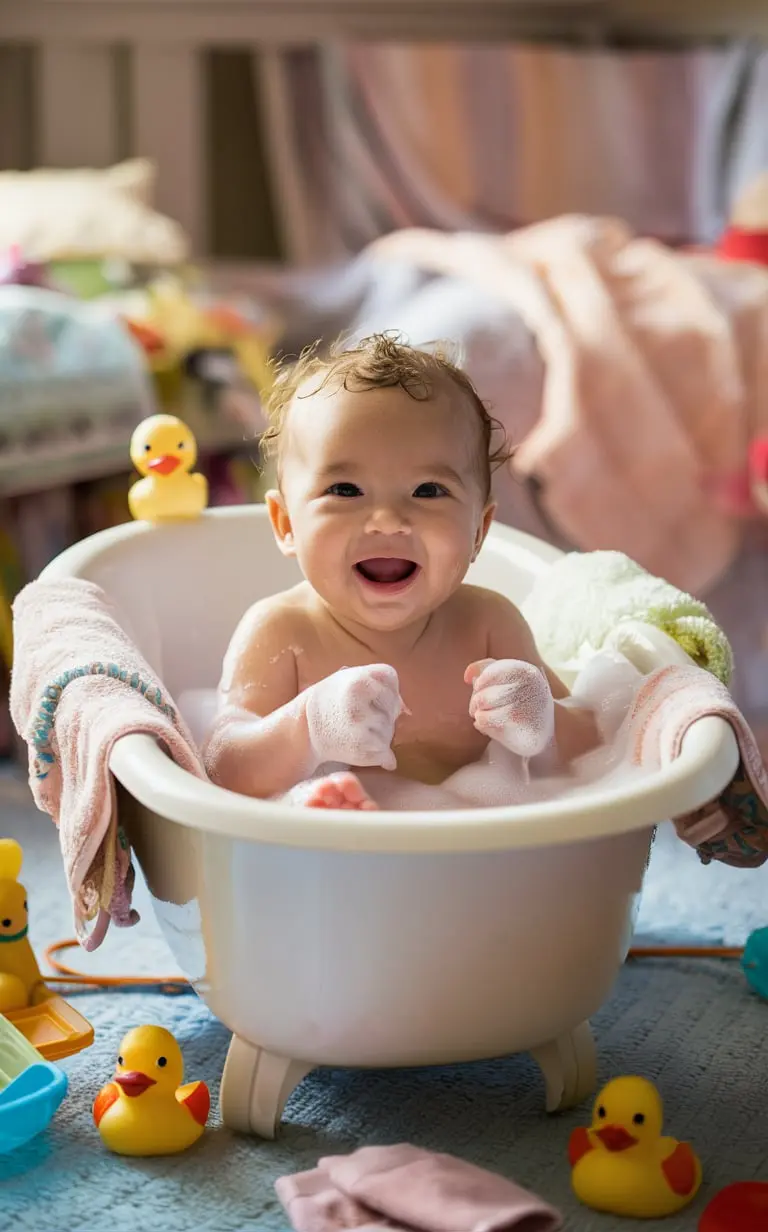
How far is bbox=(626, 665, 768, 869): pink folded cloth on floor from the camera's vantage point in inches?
47.4

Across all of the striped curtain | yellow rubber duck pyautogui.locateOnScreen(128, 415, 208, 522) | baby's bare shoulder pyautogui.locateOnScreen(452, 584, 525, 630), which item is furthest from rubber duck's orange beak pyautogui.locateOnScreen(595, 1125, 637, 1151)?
the striped curtain

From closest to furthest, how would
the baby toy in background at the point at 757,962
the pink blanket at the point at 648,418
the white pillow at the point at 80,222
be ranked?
1. the baby toy in background at the point at 757,962
2. the pink blanket at the point at 648,418
3. the white pillow at the point at 80,222

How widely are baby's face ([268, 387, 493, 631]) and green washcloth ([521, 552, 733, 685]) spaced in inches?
8.5

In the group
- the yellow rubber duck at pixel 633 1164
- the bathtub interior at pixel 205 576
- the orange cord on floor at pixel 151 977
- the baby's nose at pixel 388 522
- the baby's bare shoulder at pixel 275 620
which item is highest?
the baby's nose at pixel 388 522

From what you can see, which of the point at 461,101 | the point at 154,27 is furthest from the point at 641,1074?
the point at 154,27

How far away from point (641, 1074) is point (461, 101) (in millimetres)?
2183

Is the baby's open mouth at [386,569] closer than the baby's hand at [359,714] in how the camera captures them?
No

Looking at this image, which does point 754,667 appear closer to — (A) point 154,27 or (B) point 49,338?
(B) point 49,338

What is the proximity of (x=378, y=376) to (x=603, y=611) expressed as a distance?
0.35m

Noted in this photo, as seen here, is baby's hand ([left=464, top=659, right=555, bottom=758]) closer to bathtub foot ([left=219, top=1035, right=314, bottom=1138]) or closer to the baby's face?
the baby's face

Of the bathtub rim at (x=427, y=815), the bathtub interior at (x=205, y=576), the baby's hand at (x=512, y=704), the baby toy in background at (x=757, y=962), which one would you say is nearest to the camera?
the bathtub rim at (x=427, y=815)

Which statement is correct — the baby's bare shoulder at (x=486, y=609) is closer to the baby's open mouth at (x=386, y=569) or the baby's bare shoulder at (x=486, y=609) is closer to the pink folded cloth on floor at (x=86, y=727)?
the baby's open mouth at (x=386, y=569)

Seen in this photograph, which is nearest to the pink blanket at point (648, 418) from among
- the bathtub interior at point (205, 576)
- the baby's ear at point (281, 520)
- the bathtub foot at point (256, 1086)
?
the bathtub interior at point (205, 576)

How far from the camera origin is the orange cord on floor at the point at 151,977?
60.9 inches
